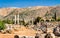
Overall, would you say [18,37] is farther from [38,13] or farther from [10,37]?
[38,13]

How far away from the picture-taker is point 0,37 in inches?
862

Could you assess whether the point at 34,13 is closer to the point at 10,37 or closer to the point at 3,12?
the point at 3,12

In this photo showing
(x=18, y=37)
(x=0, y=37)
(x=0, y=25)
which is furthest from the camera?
(x=0, y=25)

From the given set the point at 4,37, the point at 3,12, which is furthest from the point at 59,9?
the point at 4,37

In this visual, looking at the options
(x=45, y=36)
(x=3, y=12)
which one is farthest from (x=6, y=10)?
(x=45, y=36)

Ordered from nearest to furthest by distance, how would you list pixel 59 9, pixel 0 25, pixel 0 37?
pixel 0 37
pixel 0 25
pixel 59 9

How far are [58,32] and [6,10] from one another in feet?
509

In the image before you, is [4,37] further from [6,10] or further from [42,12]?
[6,10]

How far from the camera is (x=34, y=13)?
130 meters

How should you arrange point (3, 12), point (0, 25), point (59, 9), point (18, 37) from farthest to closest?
1. point (3, 12)
2. point (59, 9)
3. point (0, 25)
4. point (18, 37)

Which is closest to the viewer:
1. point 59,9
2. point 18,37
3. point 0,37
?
point 18,37

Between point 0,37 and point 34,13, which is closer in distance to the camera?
point 0,37

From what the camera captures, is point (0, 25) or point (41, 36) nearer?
point (41, 36)

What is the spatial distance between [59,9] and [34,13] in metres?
14.1
